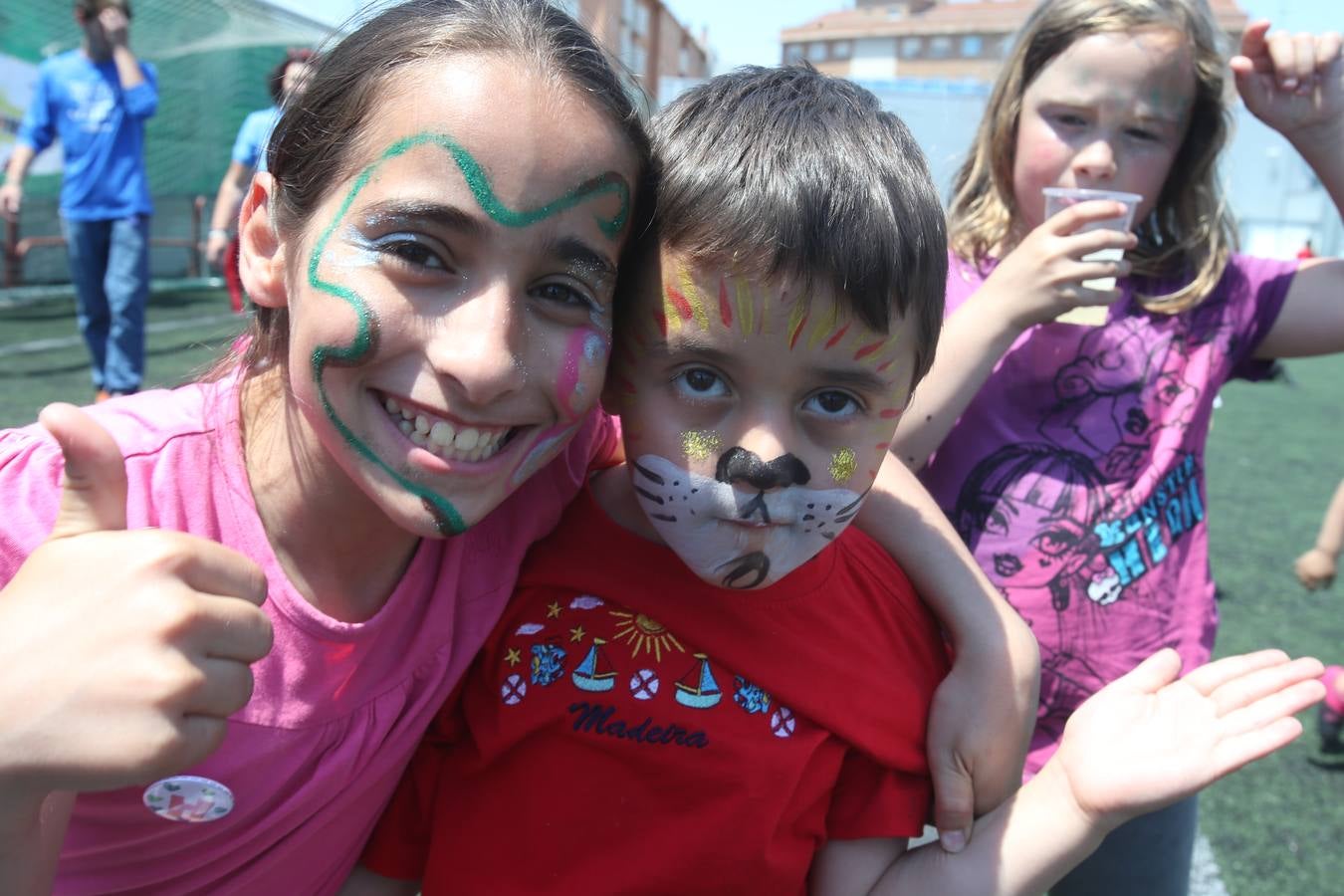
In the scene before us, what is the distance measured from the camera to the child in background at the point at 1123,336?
1.79 meters

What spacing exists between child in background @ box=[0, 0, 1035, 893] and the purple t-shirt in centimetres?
47

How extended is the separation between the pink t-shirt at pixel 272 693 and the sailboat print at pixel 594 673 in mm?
146

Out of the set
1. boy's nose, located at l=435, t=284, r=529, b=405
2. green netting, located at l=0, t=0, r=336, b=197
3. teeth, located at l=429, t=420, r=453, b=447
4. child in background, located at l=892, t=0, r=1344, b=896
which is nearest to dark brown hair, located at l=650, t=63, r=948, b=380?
boy's nose, located at l=435, t=284, r=529, b=405

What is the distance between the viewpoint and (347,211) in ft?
3.88

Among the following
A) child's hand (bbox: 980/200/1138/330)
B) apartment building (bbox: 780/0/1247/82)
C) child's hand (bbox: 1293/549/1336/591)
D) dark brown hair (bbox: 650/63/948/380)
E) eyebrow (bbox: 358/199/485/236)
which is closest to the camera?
eyebrow (bbox: 358/199/485/236)

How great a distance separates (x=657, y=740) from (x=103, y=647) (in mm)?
694

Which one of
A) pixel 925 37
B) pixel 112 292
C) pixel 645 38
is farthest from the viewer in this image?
pixel 925 37

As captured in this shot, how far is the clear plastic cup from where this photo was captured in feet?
5.83

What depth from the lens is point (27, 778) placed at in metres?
0.92

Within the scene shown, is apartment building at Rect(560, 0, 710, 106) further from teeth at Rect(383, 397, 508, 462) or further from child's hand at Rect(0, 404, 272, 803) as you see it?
child's hand at Rect(0, 404, 272, 803)

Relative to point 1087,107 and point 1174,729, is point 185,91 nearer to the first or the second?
point 1087,107

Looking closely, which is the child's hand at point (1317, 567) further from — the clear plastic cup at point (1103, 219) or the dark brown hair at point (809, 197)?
the dark brown hair at point (809, 197)

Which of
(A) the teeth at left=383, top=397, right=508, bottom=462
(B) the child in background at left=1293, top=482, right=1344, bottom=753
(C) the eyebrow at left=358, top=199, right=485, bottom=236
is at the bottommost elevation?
(B) the child in background at left=1293, top=482, right=1344, bottom=753

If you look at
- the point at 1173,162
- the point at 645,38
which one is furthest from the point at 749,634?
the point at 645,38
